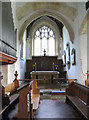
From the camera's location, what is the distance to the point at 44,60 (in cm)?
920

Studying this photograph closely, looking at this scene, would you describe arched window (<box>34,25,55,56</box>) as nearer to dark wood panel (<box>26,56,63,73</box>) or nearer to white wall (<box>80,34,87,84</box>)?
dark wood panel (<box>26,56,63,73</box>)

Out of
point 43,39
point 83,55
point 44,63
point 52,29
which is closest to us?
point 83,55

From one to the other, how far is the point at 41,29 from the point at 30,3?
4.33 metres

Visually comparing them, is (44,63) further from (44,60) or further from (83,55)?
(83,55)

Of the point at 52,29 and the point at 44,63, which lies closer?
the point at 44,63

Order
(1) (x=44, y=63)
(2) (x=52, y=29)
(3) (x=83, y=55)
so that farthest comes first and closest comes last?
(2) (x=52, y=29) → (1) (x=44, y=63) → (3) (x=83, y=55)

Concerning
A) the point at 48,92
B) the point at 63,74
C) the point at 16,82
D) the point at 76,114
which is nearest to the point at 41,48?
the point at 63,74

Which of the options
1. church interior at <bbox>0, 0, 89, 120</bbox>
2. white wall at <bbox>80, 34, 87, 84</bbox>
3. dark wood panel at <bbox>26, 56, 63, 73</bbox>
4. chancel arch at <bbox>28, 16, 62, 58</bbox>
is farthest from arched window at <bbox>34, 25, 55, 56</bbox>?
white wall at <bbox>80, 34, 87, 84</bbox>

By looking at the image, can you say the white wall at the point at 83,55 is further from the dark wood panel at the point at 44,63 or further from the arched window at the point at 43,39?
the arched window at the point at 43,39

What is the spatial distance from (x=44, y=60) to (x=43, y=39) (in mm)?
2134

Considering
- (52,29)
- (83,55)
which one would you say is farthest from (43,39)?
(83,55)

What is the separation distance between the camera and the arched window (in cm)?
1012

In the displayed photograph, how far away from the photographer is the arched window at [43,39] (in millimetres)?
10117

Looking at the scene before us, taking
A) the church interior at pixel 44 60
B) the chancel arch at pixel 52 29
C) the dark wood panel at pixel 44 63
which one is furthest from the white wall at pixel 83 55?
the chancel arch at pixel 52 29
